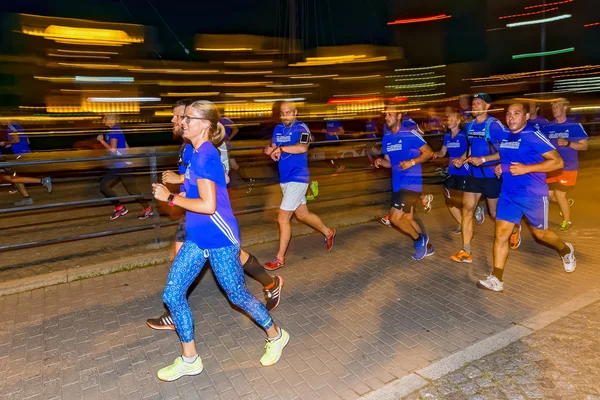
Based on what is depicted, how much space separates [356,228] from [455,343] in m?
3.92

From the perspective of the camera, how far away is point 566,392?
3131 mm

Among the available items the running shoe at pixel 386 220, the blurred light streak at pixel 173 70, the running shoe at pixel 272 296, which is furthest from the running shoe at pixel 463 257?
the blurred light streak at pixel 173 70

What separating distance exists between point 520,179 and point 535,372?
2.12 meters

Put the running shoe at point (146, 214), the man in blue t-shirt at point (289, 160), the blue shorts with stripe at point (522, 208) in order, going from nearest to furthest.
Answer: the blue shorts with stripe at point (522, 208), the man in blue t-shirt at point (289, 160), the running shoe at point (146, 214)

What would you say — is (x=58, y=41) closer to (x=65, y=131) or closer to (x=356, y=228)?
(x=65, y=131)

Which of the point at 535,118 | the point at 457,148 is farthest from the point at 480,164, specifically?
the point at 535,118

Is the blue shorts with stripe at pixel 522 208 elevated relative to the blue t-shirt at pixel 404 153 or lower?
lower

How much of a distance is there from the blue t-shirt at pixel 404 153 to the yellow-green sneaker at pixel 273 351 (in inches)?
115

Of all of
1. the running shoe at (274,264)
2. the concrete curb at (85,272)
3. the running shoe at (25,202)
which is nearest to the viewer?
the concrete curb at (85,272)

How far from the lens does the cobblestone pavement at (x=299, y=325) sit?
341cm

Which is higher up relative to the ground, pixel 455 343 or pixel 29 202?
pixel 29 202

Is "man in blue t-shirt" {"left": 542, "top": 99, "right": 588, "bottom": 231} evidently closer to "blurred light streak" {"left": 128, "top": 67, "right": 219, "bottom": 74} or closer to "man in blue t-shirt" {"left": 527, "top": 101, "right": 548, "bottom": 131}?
"man in blue t-shirt" {"left": 527, "top": 101, "right": 548, "bottom": 131}

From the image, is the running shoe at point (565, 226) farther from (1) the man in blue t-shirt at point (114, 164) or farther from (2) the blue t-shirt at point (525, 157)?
(1) the man in blue t-shirt at point (114, 164)

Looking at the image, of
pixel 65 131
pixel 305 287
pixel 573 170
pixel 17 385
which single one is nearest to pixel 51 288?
pixel 17 385
